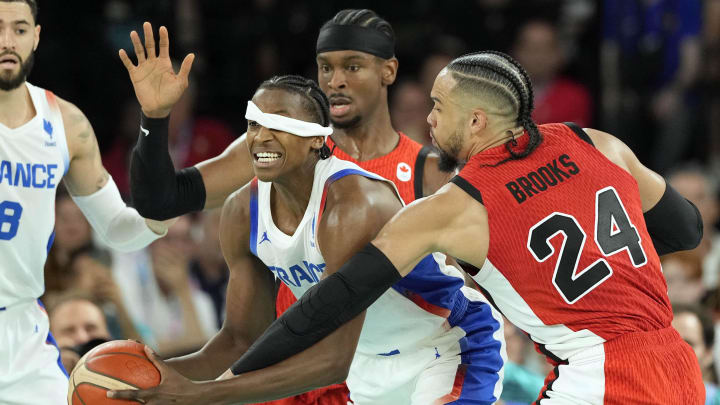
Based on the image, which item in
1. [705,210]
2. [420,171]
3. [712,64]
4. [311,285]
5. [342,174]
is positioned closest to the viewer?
[342,174]

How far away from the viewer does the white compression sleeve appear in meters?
5.18

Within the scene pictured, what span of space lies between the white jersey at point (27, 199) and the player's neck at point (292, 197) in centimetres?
116

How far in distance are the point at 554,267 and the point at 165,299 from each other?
518 cm

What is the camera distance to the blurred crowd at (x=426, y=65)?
9.53 metres

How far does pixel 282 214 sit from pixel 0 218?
1.31m

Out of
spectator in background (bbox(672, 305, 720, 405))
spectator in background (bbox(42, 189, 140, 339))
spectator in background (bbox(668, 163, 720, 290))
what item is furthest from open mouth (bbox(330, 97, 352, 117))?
spectator in background (bbox(668, 163, 720, 290))

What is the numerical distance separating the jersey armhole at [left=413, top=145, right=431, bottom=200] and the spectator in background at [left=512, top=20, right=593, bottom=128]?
461 cm

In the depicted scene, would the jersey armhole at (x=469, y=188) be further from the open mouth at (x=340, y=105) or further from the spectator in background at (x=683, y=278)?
the spectator in background at (x=683, y=278)

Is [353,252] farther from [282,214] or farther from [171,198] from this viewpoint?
[171,198]

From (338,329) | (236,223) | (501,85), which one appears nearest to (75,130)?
(236,223)

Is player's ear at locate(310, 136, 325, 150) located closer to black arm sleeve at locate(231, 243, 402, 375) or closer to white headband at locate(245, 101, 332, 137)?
white headband at locate(245, 101, 332, 137)

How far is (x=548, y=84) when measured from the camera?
392 inches

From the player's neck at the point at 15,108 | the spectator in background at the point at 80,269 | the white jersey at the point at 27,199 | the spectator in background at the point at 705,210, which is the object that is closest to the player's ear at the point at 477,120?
the white jersey at the point at 27,199

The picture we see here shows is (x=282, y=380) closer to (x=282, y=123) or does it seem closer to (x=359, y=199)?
(x=359, y=199)
